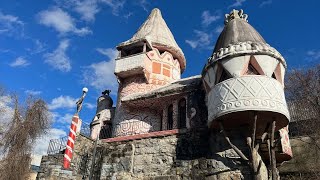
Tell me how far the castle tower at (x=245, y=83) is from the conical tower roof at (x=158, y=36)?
8473mm

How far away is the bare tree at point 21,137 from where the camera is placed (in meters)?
16.7

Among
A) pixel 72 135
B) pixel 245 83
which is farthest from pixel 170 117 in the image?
pixel 245 83

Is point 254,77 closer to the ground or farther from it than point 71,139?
farther from it

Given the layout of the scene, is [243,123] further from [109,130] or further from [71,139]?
[109,130]

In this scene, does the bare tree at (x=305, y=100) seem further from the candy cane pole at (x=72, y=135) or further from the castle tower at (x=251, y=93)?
the candy cane pole at (x=72, y=135)

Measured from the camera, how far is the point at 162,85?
A: 21.1 meters

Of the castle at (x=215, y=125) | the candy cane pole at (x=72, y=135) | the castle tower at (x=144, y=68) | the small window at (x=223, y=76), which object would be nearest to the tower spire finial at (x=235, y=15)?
the castle at (x=215, y=125)

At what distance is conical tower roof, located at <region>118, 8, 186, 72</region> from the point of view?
2195 centimetres

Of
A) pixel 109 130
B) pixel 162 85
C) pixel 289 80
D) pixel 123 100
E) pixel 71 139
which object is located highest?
pixel 289 80

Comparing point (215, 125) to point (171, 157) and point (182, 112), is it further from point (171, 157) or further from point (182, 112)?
point (182, 112)

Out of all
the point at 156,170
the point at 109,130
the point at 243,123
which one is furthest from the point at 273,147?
the point at 109,130

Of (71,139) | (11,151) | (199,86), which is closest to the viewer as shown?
(71,139)

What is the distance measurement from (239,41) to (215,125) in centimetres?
373

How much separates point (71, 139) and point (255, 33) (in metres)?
9.22
